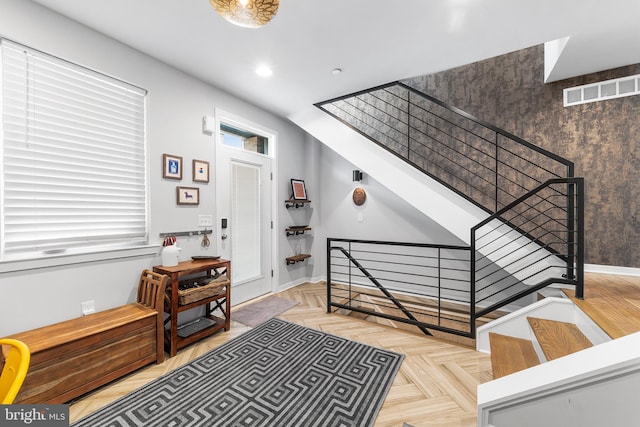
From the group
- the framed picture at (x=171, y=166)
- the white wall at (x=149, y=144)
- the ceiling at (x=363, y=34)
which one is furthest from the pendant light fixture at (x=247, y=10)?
the framed picture at (x=171, y=166)

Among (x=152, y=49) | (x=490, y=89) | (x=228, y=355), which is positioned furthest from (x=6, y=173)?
(x=490, y=89)

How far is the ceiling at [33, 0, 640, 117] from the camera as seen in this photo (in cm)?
180

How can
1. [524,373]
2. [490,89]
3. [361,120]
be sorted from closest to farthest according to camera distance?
1. [524,373]
2. [490,89]
3. [361,120]

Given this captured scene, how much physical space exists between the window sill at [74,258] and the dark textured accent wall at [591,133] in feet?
13.6

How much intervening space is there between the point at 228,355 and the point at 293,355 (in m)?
0.56

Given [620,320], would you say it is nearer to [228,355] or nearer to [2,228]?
[228,355]

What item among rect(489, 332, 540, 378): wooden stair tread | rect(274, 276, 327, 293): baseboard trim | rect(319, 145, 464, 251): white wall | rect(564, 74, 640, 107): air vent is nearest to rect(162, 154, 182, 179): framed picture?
rect(274, 276, 327, 293): baseboard trim

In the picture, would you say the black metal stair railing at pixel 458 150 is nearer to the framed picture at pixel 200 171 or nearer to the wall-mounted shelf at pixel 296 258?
the framed picture at pixel 200 171

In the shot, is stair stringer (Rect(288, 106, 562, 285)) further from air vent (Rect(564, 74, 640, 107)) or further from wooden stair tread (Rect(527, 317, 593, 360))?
air vent (Rect(564, 74, 640, 107))

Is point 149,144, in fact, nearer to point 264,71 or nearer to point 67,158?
point 67,158

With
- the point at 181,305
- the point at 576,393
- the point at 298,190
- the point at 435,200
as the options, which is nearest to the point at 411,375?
the point at 576,393

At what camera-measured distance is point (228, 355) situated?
7.28 ft

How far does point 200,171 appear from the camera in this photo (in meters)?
2.83

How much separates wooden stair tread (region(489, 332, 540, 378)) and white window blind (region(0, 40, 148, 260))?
302 cm
